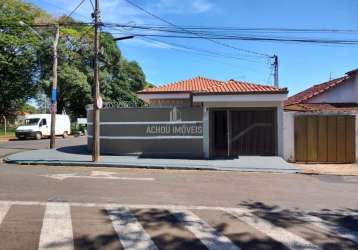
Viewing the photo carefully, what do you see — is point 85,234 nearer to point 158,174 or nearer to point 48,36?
point 158,174

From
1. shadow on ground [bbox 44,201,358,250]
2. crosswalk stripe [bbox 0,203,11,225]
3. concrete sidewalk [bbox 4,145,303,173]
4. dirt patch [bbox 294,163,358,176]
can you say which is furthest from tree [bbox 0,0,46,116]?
shadow on ground [bbox 44,201,358,250]

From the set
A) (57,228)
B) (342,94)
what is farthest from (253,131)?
(57,228)

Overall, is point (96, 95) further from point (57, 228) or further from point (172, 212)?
point (57, 228)

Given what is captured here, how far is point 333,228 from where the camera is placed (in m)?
8.40

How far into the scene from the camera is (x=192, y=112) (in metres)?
22.0

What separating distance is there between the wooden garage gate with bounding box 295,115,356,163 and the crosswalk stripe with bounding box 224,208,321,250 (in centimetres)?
1246

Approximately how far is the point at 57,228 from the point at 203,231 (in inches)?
87.5

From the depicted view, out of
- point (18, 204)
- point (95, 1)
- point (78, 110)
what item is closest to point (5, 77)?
point (78, 110)

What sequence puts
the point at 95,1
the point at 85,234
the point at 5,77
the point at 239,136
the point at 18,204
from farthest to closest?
1. the point at 5,77
2. the point at 239,136
3. the point at 95,1
4. the point at 18,204
5. the point at 85,234

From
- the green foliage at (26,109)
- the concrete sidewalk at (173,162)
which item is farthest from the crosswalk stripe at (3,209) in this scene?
the green foliage at (26,109)

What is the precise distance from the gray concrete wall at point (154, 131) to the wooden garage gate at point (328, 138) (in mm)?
4519

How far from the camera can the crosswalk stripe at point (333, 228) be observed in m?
7.82

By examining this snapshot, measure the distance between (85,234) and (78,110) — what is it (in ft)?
176

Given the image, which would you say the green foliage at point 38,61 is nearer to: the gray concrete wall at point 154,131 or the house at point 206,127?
the gray concrete wall at point 154,131
